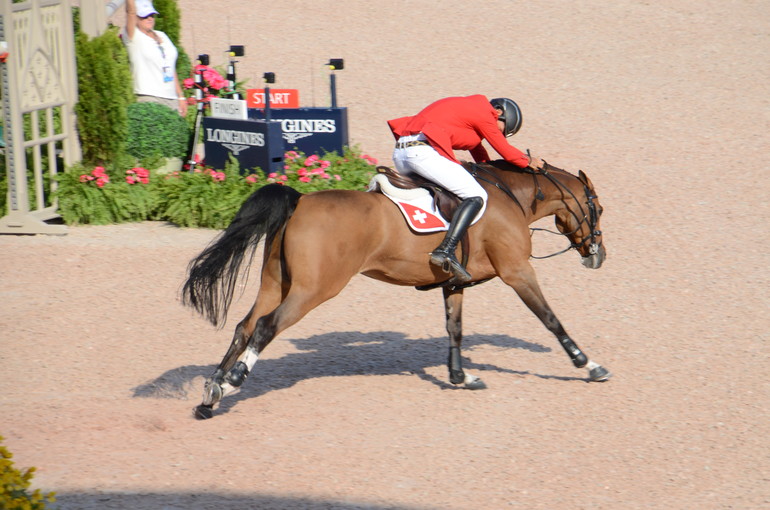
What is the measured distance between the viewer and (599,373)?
7.39 m

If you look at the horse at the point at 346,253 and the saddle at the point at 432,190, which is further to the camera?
the saddle at the point at 432,190

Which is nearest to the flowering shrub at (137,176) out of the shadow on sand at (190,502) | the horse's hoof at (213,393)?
the horse's hoof at (213,393)

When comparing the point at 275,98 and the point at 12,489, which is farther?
the point at 275,98

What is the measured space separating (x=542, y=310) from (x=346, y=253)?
1.55 metres

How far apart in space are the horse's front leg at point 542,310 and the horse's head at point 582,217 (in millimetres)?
806

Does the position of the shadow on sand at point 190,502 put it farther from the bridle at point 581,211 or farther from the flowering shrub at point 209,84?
the flowering shrub at point 209,84

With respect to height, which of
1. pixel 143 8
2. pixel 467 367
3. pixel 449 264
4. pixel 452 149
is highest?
pixel 143 8

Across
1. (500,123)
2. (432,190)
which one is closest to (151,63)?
(500,123)

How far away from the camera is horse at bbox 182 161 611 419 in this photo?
Answer: 6.60 metres

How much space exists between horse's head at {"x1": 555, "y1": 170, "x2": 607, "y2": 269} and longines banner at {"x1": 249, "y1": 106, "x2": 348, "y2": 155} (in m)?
4.61

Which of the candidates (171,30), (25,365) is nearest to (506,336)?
(25,365)

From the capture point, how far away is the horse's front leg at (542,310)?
24.1 feet

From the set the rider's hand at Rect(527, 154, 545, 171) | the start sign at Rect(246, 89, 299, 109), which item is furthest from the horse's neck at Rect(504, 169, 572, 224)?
the start sign at Rect(246, 89, 299, 109)

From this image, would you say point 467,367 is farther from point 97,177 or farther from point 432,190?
point 97,177
